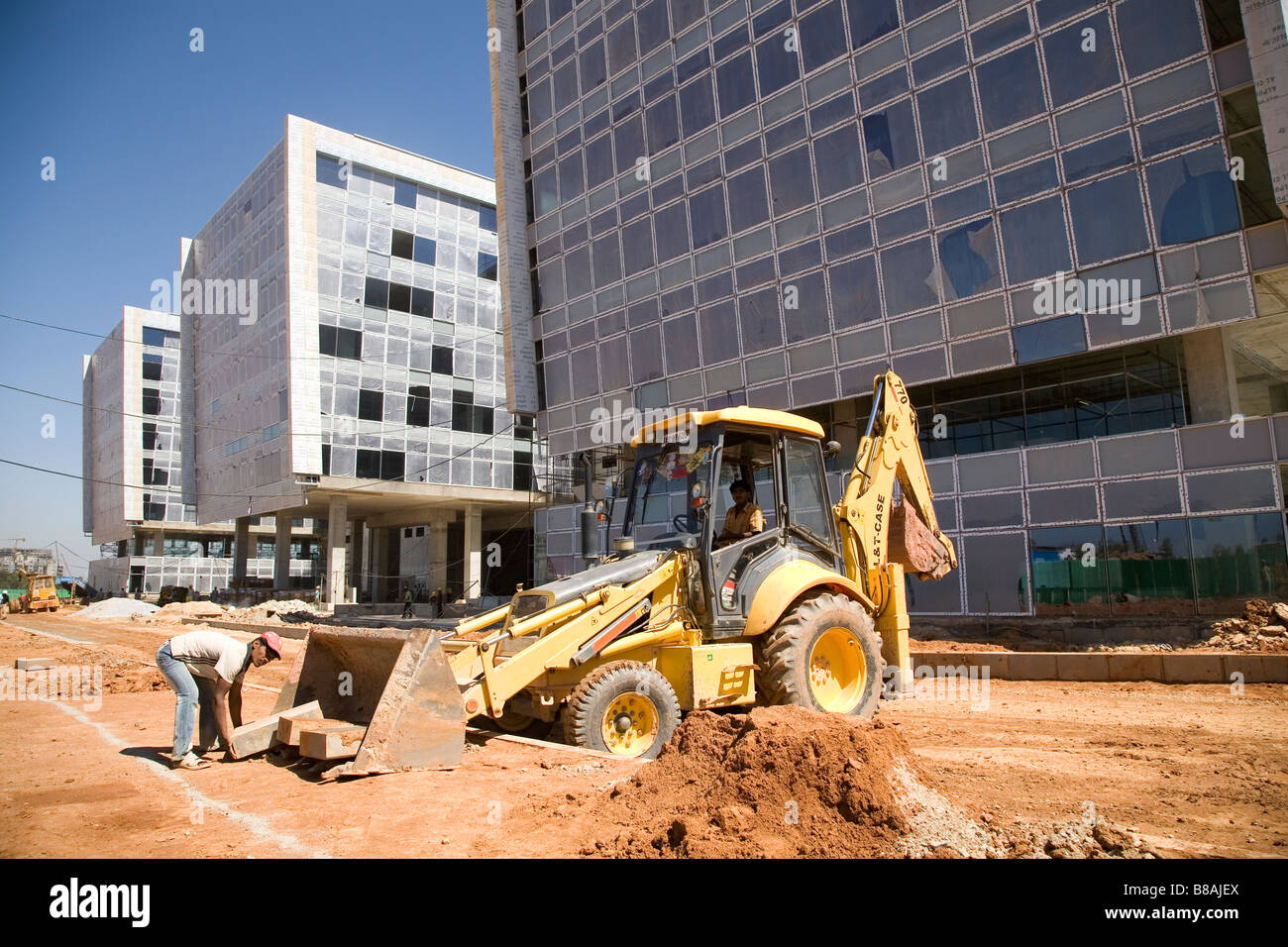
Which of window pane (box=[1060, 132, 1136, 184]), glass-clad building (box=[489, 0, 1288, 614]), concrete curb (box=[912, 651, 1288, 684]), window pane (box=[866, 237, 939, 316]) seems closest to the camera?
concrete curb (box=[912, 651, 1288, 684])

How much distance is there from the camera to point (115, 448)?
214ft

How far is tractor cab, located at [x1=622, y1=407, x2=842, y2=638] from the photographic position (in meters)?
7.56

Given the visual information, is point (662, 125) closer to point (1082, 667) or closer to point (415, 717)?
point (1082, 667)

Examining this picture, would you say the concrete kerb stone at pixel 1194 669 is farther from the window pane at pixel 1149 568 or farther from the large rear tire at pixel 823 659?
the window pane at pixel 1149 568

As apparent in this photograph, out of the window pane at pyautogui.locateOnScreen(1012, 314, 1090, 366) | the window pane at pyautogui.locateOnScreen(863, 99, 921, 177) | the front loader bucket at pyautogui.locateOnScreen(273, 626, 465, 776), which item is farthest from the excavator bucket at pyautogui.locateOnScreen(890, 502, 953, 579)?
the window pane at pyautogui.locateOnScreen(863, 99, 921, 177)

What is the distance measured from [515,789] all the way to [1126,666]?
963 cm

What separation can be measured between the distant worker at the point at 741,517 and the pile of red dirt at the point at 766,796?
241cm

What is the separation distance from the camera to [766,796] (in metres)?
4.75

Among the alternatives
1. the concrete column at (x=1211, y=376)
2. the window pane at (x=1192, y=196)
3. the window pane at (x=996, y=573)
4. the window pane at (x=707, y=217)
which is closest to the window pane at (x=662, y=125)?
the window pane at (x=707, y=217)

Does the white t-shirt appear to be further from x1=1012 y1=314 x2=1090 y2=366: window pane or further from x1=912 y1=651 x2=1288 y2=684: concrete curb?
x1=1012 y1=314 x2=1090 y2=366: window pane

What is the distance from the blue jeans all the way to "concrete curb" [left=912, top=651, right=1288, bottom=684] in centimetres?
1036

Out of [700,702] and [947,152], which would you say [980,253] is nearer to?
[947,152]
